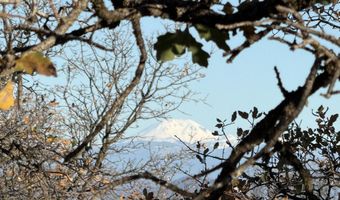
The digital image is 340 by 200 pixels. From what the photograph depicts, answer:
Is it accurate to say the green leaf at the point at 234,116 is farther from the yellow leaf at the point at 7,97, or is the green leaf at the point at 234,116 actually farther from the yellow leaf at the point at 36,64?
the yellow leaf at the point at 36,64

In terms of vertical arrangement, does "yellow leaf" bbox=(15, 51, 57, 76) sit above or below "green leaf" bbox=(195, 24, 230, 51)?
below

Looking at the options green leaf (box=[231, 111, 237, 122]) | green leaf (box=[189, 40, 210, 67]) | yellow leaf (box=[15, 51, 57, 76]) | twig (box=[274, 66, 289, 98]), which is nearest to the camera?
yellow leaf (box=[15, 51, 57, 76])

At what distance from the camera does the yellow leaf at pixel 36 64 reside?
86cm

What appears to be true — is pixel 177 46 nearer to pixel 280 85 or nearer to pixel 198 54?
pixel 198 54

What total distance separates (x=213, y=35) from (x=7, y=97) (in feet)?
1.45

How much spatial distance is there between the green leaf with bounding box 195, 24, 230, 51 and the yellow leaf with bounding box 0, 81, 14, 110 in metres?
0.40

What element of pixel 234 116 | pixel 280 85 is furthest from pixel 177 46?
pixel 234 116

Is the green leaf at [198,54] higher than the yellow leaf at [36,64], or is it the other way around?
the green leaf at [198,54]

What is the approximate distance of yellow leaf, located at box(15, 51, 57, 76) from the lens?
0.86 metres

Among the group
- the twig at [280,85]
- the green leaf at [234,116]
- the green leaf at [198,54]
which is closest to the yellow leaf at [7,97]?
the green leaf at [198,54]

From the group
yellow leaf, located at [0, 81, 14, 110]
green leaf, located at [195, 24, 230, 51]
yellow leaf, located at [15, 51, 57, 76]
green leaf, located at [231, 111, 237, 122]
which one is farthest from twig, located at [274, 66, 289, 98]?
green leaf, located at [231, 111, 237, 122]

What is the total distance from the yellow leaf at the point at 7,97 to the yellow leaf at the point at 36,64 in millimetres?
224

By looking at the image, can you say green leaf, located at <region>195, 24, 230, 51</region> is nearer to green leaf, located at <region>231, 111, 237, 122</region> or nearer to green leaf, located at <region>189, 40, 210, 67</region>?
green leaf, located at <region>189, 40, 210, 67</region>

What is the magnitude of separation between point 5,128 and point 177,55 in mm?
6418
